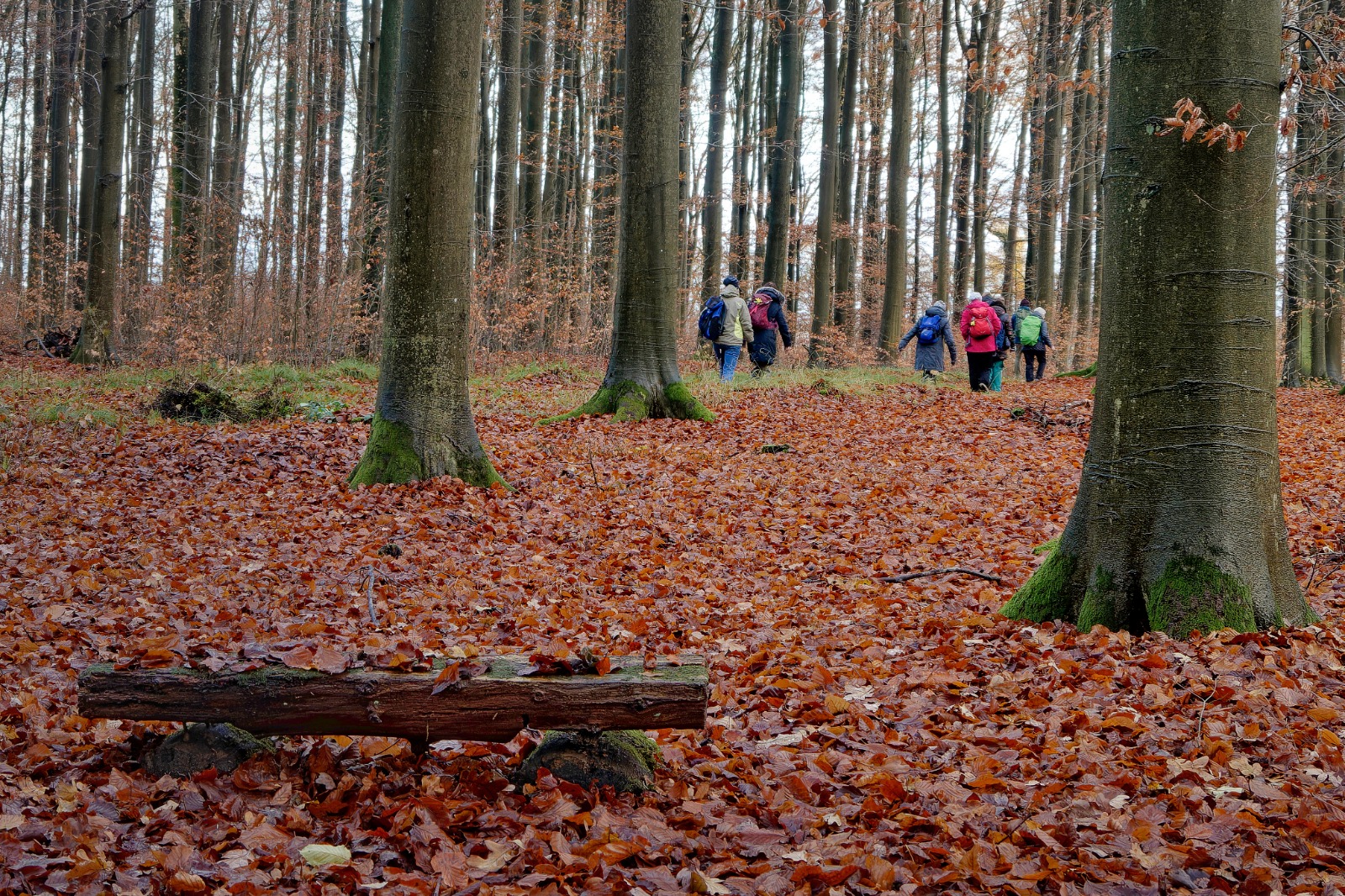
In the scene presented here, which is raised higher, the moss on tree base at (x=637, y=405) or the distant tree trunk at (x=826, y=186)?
the distant tree trunk at (x=826, y=186)

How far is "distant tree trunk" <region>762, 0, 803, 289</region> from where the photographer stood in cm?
1820

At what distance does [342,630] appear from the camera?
202 inches

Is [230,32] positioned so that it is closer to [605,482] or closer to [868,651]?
[605,482]

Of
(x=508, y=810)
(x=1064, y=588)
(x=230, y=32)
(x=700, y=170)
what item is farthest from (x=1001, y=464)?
(x=700, y=170)

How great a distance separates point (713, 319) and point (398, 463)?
796 cm

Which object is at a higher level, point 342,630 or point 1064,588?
point 1064,588

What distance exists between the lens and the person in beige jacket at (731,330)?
49.5ft

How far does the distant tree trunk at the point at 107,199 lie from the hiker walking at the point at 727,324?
1023cm

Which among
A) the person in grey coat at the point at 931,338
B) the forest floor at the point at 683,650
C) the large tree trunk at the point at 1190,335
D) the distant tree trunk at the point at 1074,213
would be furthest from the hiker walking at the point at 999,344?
the large tree trunk at the point at 1190,335

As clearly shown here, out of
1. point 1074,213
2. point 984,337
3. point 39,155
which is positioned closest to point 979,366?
point 984,337

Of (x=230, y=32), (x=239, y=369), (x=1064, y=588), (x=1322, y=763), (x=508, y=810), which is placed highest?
(x=230, y=32)

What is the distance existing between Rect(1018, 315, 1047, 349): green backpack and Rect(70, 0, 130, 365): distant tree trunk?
16.6m

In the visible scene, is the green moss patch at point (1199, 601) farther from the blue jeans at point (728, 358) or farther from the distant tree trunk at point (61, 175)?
the distant tree trunk at point (61, 175)

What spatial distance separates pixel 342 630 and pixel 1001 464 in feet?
22.1
